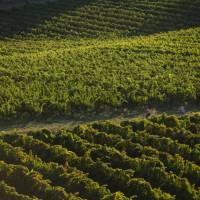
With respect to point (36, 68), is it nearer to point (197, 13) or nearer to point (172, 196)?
point (172, 196)

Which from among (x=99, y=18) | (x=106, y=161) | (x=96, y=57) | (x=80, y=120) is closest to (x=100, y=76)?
(x=96, y=57)

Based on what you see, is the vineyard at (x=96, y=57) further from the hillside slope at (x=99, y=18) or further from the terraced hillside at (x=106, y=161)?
the terraced hillside at (x=106, y=161)

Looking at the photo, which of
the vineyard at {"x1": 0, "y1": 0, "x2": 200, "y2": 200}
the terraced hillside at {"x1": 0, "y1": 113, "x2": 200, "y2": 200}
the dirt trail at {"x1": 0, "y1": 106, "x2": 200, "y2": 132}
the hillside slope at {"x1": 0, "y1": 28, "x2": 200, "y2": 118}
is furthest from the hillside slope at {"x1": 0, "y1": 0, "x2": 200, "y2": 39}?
the terraced hillside at {"x1": 0, "y1": 113, "x2": 200, "y2": 200}

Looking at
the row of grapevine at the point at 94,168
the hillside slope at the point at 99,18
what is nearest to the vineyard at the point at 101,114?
the row of grapevine at the point at 94,168

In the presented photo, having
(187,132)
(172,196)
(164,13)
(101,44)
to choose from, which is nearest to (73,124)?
(187,132)

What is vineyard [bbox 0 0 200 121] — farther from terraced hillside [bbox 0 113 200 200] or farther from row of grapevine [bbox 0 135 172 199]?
row of grapevine [bbox 0 135 172 199]

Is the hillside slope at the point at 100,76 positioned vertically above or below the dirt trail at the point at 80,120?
above
